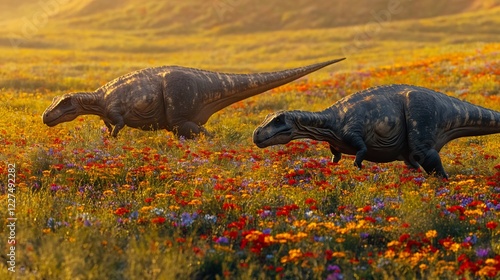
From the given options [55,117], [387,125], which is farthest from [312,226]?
[55,117]

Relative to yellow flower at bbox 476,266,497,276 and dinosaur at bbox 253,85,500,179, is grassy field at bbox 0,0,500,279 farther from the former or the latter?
dinosaur at bbox 253,85,500,179

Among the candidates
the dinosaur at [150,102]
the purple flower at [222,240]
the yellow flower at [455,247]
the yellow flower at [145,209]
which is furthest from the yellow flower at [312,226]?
the dinosaur at [150,102]

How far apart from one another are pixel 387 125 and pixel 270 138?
1.83 metres

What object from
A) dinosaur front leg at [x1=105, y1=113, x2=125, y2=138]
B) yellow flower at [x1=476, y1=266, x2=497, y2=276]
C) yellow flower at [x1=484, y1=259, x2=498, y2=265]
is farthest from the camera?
dinosaur front leg at [x1=105, y1=113, x2=125, y2=138]

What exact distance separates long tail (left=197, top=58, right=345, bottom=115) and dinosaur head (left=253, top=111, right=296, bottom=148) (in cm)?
410

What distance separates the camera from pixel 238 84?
12.5 m

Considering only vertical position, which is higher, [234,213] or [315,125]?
[315,125]

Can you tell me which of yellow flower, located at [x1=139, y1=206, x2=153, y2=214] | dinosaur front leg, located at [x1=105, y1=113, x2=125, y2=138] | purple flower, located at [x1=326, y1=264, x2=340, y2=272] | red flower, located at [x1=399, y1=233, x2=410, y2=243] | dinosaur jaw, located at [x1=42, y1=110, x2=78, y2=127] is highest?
dinosaur jaw, located at [x1=42, y1=110, x2=78, y2=127]

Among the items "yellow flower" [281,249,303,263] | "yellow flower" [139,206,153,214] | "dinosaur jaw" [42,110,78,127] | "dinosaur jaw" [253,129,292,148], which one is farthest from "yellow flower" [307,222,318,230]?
"dinosaur jaw" [42,110,78,127]

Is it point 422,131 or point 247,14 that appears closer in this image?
point 422,131

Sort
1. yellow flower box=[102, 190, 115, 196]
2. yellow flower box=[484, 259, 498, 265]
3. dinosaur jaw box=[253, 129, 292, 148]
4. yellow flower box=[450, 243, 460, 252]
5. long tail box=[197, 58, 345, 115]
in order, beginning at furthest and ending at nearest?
long tail box=[197, 58, 345, 115] → dinosaur jaw box=[253, 129, 292, 148] → yellow flower box=[102, 190, 115, 196] → yellow flower box=[450, 243, 460, 252] → yellow flower box=[484, 259, 498, 265]

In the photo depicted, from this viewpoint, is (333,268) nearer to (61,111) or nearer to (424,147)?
(424,147)

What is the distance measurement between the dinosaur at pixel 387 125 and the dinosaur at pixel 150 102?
2.50m

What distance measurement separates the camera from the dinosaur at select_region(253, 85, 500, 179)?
8727 mm
